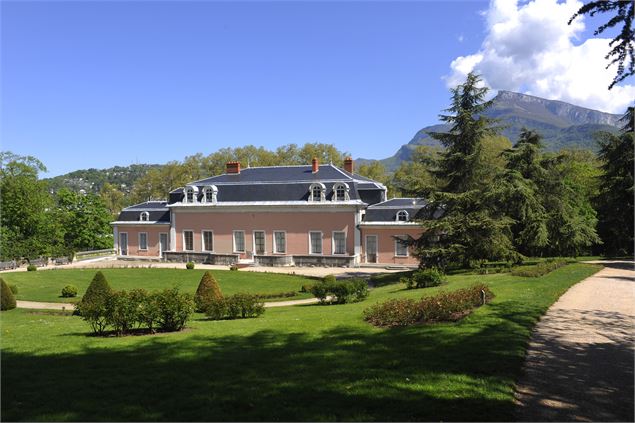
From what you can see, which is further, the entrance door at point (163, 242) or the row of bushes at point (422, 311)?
the entrance door at point (163, 242)

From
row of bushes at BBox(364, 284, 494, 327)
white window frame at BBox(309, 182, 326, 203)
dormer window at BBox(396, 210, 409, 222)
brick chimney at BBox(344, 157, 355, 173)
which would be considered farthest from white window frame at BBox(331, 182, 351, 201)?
row of bushes at BBox(364, 284, 494, 327)

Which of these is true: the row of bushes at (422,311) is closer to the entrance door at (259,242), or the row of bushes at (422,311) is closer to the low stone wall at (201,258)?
the low stone wall at (201,258)

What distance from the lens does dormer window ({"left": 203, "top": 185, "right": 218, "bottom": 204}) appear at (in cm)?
3969

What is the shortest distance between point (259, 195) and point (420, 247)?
57.3 ft

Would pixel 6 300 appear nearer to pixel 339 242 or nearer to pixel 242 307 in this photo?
pixel 242 307

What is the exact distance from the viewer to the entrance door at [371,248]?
112 ft

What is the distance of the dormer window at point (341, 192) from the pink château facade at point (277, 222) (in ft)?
0.25

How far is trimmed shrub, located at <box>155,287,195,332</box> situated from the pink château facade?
22358 millimetres

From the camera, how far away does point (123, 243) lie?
143ft

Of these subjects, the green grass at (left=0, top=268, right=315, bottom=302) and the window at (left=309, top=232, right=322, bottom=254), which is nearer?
the green grass at (left=0, top=268, right=315, bottom=302)

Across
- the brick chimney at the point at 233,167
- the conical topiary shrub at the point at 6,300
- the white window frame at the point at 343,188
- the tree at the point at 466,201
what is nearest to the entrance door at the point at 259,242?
the brick chimney at the point at 233,167

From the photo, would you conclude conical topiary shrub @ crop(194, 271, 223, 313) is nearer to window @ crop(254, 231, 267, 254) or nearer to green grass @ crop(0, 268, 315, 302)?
green grass @ crop(0, 268, 315, 302)

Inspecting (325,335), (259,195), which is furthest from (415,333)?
(259,195)

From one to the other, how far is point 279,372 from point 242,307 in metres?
7.62
